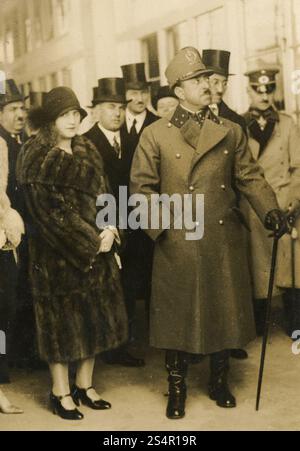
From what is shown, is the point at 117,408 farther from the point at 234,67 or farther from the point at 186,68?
the point at 234,67

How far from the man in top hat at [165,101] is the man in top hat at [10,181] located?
867 mm

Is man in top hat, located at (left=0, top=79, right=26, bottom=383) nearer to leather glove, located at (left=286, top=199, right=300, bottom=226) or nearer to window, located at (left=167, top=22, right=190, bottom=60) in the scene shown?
window, located at (left=167, top=22, right=190, bottom=60)

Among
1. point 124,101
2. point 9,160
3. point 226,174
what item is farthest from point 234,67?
point 9,160

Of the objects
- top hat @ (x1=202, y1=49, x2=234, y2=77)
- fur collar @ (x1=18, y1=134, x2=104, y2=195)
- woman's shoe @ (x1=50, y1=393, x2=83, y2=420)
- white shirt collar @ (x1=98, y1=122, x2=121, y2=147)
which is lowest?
woman's shoe @ (x1=50, y1=393, x2=83, y2=420)

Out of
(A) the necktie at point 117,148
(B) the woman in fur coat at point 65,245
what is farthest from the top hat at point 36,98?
(A) the necktie at point 117,148

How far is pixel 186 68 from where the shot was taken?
3.37m

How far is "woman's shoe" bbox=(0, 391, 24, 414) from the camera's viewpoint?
3527mm

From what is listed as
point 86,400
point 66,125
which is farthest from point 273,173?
point 86,400

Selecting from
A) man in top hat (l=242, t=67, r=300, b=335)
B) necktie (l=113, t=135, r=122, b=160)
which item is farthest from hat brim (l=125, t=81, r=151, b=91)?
man in top hat (l=242, t=67, r=300, b=335)

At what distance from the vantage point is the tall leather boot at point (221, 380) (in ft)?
11.6

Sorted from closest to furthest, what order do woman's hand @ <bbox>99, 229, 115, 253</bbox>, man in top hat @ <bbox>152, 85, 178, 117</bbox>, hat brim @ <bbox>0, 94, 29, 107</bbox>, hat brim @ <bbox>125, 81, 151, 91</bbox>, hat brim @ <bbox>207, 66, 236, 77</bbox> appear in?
woman's hand @ <bbox>99, 229, 115, 253</bbox>, hat brim @ <bbox>0, 94, 29, 107</bbox>, hat brim @ <bbox>207, 66, 236, 77</bbox>, hat brim @ <bbox>125, 81, 151, 91</bbox>, man in top hat @ <bbox>152, 85, 178, 117</bbox>

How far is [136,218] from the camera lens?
11.9 ft

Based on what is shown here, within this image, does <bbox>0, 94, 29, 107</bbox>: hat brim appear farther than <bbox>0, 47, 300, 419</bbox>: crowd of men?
Yes

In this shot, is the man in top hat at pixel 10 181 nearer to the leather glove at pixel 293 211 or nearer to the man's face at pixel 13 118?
the man's face at pixel 13 118
